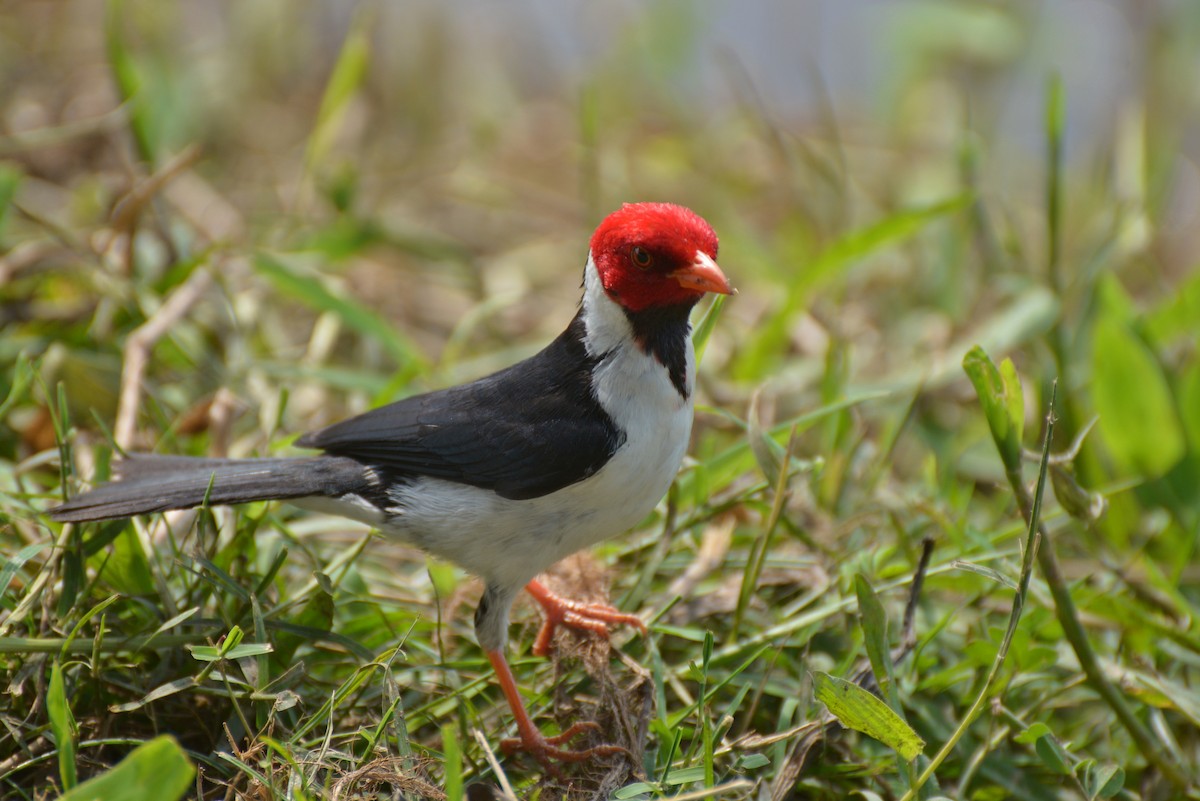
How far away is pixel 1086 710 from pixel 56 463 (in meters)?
2.97

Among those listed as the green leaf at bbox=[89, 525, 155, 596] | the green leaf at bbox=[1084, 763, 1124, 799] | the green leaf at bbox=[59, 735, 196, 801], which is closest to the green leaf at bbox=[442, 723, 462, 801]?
the green leaf at bbox=[59, 735, 196, 801]

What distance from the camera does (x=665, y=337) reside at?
2.98 metres

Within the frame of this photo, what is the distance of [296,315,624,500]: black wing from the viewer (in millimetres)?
2846

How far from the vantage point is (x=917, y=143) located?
6832mm

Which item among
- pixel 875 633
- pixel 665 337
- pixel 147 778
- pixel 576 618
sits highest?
pixel 665 337

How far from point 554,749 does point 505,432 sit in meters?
0.77

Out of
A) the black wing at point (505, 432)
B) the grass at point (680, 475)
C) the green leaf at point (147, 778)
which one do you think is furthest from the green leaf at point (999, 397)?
the green leaf at point (147, 778)

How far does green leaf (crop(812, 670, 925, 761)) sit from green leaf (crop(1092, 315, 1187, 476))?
72.6 inches

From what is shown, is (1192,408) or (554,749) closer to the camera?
(554,749)

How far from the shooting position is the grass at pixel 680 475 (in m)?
2.65

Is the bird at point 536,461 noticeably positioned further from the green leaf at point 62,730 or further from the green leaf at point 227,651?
the green leaf at point 62,730

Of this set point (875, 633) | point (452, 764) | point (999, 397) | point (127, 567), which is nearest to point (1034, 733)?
point (875, 633)

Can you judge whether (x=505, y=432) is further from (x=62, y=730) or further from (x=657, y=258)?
(x=62, y=730)

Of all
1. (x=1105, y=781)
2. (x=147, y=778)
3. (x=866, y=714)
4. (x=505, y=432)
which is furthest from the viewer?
(x=505, y=432)
